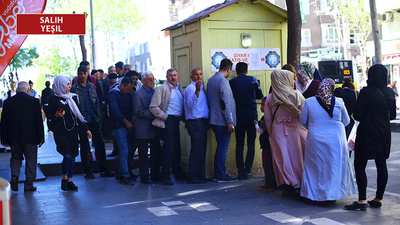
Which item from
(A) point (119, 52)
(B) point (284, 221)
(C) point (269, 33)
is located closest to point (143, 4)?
(A) point (119, 52)

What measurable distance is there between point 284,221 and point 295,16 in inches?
183

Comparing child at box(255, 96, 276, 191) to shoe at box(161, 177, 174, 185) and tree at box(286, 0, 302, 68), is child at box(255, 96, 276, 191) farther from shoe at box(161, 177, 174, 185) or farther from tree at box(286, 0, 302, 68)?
tree at box(286, 0, 302, 68)

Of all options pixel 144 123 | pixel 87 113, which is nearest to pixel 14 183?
pixel 87 113

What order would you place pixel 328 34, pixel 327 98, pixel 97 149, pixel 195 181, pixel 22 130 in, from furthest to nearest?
pixel 328 34 → pixel 97 149 → pixel 195 181 → pixel 22 130 → pixel 327 98

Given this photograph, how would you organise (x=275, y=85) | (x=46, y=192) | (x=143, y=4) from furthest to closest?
(x=143, y=4), (x=46, y=192), (x=275, y=85)

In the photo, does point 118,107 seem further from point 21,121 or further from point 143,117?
point 21,121

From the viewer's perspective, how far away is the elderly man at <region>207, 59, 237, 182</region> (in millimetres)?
8289

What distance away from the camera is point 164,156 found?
8586mm

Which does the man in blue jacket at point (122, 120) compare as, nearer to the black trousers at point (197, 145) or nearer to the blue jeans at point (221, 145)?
the black trousers at point (197, 145)

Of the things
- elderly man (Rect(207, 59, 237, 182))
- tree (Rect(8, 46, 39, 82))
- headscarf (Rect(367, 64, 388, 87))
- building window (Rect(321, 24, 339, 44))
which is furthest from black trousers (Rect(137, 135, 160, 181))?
building window (Rect(321, 24, 339, 44))

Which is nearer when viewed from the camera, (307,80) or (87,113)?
(307,80)

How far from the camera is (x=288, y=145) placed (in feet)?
23.6

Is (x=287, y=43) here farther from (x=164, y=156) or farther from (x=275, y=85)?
(x=164, y=156)

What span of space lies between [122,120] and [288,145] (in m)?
2.98
